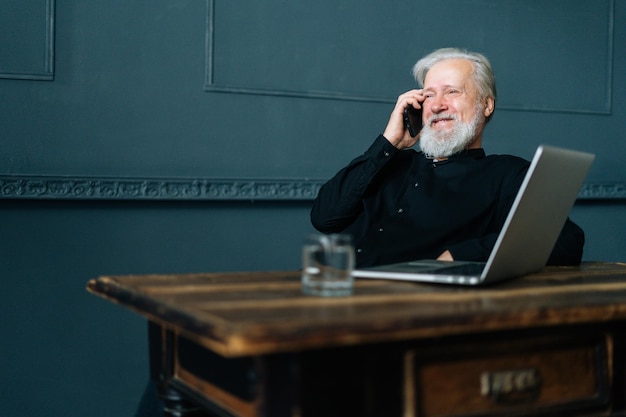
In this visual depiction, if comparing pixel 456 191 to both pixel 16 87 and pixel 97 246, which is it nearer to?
pixel 97 246

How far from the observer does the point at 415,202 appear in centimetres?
259

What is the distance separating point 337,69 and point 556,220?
1701 mm

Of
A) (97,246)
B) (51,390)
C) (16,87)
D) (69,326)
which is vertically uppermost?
(16,87)

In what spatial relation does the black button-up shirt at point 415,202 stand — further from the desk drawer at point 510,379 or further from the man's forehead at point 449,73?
the desk drawer at point 510,379

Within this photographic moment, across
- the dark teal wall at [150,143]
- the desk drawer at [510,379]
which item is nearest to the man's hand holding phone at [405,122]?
the dark teal wall at [150,143]

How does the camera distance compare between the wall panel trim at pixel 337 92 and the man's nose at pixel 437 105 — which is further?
the wall panel trim at pixel 337 92

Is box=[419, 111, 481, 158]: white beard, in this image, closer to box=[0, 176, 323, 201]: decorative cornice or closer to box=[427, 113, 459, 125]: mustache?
box=[427, 113, 459, 125]: mustache

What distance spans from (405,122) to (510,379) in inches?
58.6

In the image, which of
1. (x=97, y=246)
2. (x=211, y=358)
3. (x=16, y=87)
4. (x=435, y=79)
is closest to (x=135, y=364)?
(x=97, y=246)

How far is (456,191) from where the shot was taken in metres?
2.59

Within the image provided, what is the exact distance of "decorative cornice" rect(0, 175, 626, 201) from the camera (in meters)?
2.71

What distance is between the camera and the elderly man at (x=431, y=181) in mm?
2500

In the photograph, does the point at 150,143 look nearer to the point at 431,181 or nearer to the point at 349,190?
the point at 349,190

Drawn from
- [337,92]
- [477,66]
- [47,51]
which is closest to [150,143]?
[47,51]
